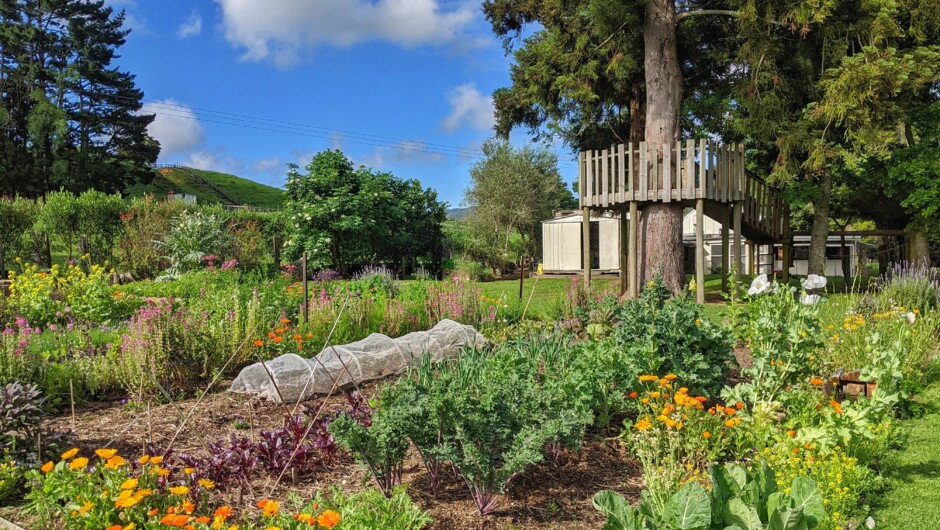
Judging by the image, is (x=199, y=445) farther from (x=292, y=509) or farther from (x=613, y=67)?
(x=613, y=67)

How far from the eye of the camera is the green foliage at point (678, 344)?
4.11 meters

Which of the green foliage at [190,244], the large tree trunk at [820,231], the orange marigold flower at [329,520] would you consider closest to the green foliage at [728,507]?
the orange marigold flower at [329,520]

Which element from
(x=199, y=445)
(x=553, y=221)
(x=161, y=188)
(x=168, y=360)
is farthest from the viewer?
(x=161, y=188)

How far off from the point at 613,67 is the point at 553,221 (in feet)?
34.8

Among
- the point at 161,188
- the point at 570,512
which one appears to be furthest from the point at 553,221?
the point at 161,188

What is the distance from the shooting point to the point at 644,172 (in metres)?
11.5

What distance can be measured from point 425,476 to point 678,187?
30.4 feet

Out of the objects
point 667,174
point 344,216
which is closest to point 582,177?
point 667,174

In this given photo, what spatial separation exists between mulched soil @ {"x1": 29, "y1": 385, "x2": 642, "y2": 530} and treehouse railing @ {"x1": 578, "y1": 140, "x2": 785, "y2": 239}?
328 inches

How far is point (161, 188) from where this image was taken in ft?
157

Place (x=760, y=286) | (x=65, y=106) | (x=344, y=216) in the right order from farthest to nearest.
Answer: (x=65, y=106)
(x=344, y=216)
(x=760, y=286)

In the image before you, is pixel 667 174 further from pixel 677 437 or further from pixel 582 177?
pixel 677 437

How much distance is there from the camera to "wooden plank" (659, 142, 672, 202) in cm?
1125

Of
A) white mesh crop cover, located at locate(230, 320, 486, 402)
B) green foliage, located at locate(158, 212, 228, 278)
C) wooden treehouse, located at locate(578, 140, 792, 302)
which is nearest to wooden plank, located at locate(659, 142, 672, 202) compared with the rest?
wooden treehouse, located at locate(578, 140, 792, 302)
